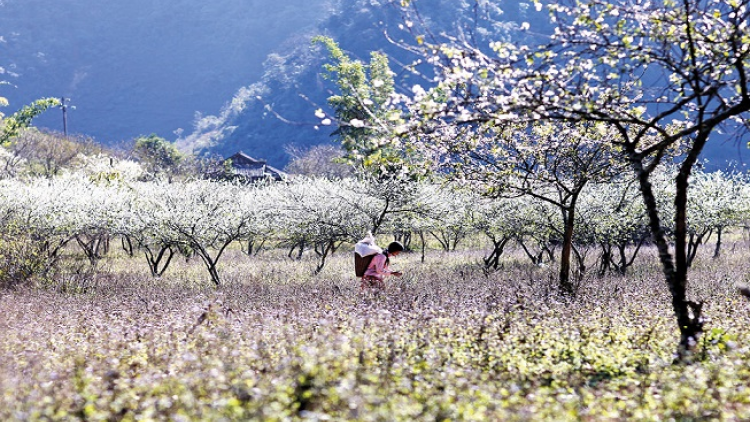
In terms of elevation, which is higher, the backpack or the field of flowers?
the backpack

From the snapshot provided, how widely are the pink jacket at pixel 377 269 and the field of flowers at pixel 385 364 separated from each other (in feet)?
3.76

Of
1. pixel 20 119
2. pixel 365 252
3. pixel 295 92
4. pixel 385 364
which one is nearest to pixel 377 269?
pixel 365 252

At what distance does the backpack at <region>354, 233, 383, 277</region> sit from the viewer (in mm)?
11383

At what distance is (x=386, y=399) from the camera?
418 centimetres

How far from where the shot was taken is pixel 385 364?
17.9 ft

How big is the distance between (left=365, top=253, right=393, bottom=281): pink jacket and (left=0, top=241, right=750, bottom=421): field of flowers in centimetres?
114

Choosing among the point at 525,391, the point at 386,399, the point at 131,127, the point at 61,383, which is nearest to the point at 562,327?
the point at 525,391

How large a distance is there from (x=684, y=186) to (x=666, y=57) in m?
1.39

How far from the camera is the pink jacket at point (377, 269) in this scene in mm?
11445

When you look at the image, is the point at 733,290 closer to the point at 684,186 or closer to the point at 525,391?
the point at 684,186

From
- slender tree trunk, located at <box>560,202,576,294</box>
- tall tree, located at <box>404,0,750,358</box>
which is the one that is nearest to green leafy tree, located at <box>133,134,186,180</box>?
slender tree trunk, located at <box>560,202,576,294</box>

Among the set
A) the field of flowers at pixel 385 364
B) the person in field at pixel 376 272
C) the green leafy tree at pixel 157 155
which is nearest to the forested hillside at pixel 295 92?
the green leafy tree at pixel 157 155

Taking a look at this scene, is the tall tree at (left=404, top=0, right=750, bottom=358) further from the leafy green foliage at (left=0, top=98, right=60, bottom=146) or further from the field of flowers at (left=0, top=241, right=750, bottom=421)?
the leafy green foliage at (left=0, top=98, right=60, bottom=146)

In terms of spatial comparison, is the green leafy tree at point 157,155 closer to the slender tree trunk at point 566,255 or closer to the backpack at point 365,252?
the backpack at point 365,252
